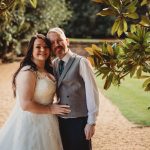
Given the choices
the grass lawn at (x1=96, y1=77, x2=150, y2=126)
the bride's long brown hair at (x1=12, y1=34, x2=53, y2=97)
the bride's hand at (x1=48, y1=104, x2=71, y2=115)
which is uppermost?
the bride's long brown hair at (x1=12, y1=34, x2=53, y2=97)

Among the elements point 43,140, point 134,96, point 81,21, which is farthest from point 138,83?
point 81,21

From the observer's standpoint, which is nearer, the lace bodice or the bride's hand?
the bride's hand

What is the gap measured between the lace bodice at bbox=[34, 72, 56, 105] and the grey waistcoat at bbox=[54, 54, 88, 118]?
8 centimetres

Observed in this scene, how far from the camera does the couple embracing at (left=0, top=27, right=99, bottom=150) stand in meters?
3.68

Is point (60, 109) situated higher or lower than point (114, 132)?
higher

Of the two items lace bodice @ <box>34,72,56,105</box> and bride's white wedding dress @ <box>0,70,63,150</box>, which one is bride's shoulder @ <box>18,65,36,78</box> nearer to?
lace bodice @ <box>34,72,56,105</box>

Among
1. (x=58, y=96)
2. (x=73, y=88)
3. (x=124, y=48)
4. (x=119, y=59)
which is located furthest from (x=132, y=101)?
(x=124, y=48)

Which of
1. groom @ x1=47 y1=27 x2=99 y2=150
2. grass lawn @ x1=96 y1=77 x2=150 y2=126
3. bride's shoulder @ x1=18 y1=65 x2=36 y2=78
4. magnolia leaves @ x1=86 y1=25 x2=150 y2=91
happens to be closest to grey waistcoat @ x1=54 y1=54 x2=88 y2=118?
groom @ x1=47 y1=27 x2=99 y2=150

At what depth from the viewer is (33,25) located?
854 inches

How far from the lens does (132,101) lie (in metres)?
11.5

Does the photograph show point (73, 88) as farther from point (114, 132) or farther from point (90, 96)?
point (114, 132)

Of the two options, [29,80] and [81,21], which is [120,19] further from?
[81,21]

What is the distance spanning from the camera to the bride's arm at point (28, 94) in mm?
3666

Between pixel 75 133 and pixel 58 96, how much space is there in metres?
0.33
